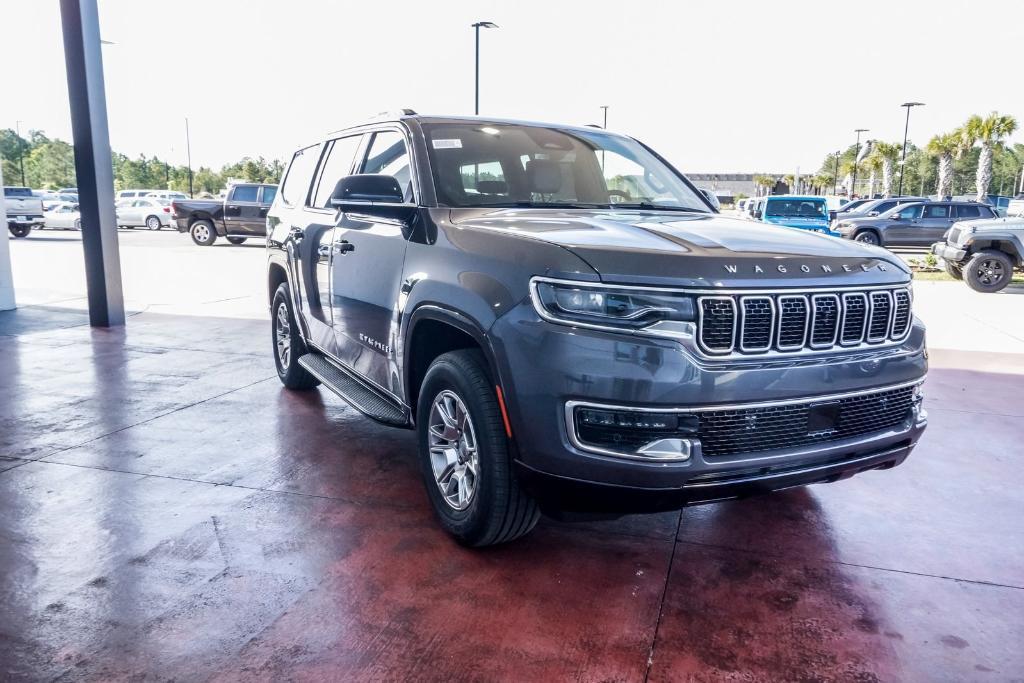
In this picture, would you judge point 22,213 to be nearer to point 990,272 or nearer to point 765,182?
point 990,272

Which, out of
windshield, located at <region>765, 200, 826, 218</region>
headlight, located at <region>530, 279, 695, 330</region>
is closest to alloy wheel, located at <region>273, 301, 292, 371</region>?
headlight, located at <region>530, 279, 695, 330</region>

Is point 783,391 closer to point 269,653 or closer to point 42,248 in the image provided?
point 269,653

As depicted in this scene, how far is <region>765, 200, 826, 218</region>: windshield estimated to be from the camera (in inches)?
823

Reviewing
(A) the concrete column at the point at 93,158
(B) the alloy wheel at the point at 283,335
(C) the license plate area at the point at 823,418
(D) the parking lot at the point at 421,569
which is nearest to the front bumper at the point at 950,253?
(D) the parking lot at the point at 421,569

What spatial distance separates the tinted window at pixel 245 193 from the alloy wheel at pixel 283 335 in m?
18.5

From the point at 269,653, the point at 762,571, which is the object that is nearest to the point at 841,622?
the point at 762,571

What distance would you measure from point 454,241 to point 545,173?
1.01 metres

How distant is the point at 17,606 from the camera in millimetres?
2945

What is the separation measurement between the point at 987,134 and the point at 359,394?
193 ft

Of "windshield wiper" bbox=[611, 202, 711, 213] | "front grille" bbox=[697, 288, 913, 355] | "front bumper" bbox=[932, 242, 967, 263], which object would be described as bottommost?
"front bumper" bbox=[932, 242, 967, 263]

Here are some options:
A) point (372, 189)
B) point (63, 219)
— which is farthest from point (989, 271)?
point (63, 219)

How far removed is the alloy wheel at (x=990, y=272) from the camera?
13.6 metres

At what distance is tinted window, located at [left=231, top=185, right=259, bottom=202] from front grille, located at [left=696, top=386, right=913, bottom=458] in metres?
22.6

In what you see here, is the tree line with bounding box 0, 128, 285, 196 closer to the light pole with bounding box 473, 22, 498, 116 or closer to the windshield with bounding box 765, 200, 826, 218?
the light pole with bounding box 473, 22, 498, 116
